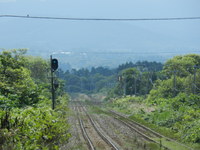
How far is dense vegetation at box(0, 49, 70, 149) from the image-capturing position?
23.7 feet

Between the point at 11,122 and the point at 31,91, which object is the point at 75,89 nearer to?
the point at 31,91

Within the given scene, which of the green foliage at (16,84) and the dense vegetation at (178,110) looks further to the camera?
the dense vegetation at (178,110)

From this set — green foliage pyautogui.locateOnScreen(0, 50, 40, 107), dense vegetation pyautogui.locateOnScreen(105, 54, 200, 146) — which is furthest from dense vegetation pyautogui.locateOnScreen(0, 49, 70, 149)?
dense vegetation pyautogui.locateOnScreen(105, 54, 200, 146)

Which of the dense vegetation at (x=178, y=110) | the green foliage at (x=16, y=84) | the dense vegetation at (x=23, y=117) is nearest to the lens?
the dense vegetation at (x=23, y=117)

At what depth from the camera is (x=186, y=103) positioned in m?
26.0

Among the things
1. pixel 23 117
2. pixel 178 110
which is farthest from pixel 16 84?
pixel 178 110

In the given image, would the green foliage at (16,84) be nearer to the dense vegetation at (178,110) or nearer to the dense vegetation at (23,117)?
the dense vegetation at (23,117)

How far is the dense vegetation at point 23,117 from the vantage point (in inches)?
284

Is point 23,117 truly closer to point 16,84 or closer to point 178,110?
point 16,84

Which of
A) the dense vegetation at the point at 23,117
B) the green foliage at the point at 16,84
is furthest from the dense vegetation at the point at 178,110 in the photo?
the green foliage at the point at 16,84

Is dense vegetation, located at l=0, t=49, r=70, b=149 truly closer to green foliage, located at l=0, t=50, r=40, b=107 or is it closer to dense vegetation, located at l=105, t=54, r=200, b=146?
green foliage, located at l=0, t=50, r=40, b=107

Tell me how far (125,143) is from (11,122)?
8.30 m

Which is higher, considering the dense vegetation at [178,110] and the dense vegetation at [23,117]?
the dense vegetation at [23,117]

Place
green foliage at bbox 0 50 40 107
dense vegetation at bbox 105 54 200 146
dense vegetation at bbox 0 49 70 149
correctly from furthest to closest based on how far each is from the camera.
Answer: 1. dense vegetation at bbox 105 54 200 146
2. green foliage at bbox 0 50 40 107
3. dense vegetation at bbox 0 49 70 149
